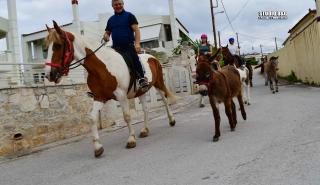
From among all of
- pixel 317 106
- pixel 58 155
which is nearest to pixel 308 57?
pixel 317 106

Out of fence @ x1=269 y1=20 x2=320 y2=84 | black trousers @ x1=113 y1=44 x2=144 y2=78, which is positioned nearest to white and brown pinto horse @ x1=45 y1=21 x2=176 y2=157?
black trousers @ x1=113 y1=44 x2=144 y2=78

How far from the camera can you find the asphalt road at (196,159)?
5080mm

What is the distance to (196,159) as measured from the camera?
616 cm

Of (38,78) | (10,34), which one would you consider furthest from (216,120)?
(10,34)

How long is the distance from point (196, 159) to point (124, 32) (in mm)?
3339

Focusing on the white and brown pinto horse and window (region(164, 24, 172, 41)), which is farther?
window (region(164, 24, 172, 41))

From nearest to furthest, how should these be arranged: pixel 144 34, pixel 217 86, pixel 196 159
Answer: pixel 196 159 < pixel 217 86 < pixel 144 34

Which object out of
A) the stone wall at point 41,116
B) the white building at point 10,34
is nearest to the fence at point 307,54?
the stone wall at point 41,116

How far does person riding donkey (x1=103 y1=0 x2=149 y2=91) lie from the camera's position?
8.27 m

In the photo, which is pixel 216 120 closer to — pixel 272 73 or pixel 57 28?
pixel 57 28

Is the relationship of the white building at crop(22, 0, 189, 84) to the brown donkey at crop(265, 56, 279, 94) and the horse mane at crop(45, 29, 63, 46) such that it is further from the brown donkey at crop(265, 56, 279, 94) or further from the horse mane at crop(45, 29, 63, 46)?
the horse mane at crop(45, 29, 63, 46)

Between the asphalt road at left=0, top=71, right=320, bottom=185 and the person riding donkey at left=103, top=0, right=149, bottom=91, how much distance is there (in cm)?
158

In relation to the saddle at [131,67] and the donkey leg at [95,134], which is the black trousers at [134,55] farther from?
the donkey leg at [95,134]

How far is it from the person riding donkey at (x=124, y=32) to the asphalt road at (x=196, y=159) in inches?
62.4
